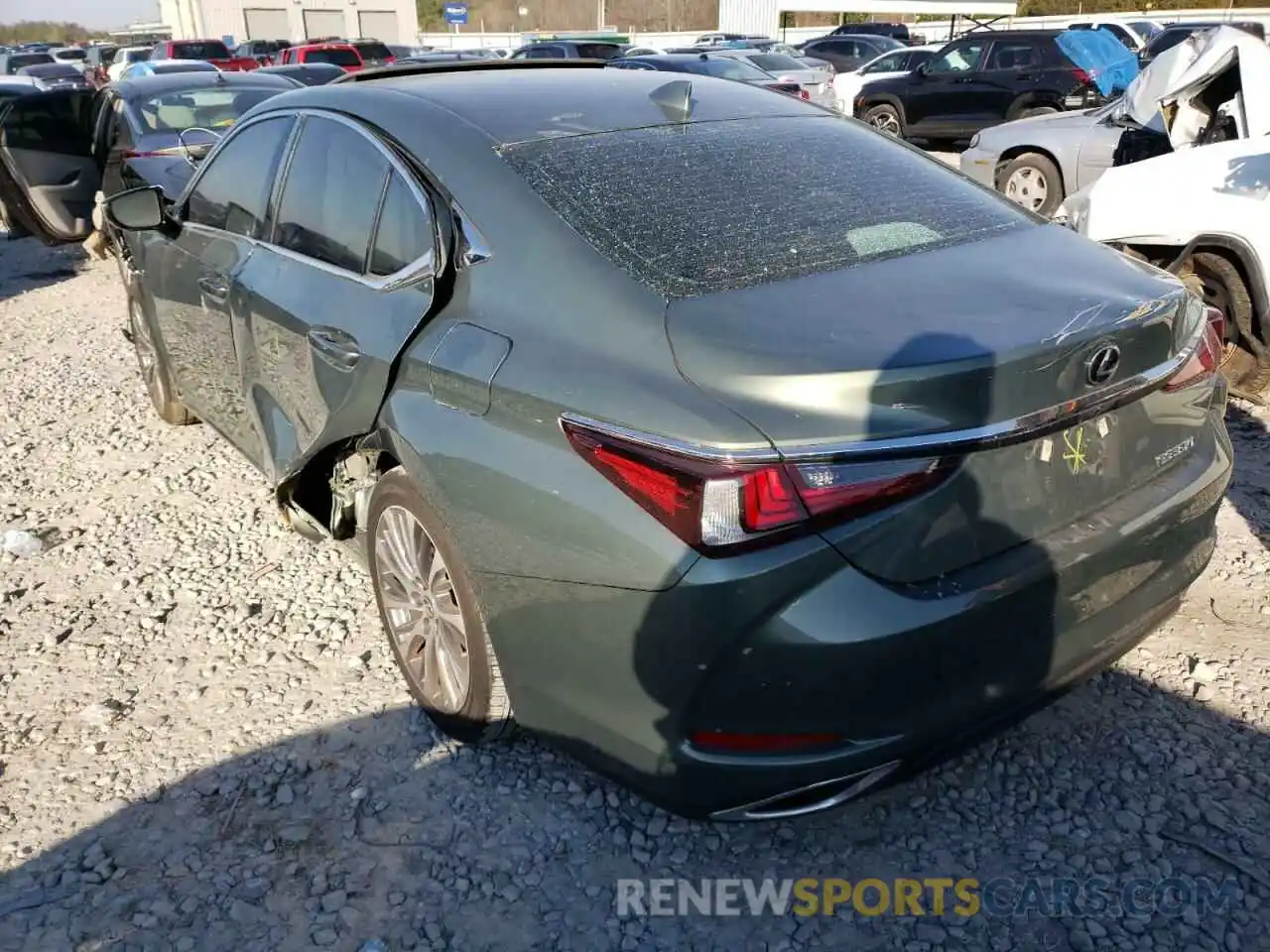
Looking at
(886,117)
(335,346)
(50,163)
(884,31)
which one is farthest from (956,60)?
(884,31)

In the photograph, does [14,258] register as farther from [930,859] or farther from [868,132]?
[930,859]

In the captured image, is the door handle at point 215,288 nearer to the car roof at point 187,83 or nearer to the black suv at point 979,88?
the car roof at point 187,83

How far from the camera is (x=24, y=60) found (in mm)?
32312

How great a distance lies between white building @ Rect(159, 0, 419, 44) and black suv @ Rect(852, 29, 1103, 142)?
1772 inches

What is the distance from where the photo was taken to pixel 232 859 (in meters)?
2.53

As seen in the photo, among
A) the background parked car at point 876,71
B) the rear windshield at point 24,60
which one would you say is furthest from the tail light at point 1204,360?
the rear windshield at point 24,60

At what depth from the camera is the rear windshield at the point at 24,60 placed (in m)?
31.1

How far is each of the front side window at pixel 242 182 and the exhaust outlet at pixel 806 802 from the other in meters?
2.53

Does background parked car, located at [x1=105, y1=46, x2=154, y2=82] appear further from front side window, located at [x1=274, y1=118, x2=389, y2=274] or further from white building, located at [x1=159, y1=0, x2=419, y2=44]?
front side window, located at [x1=274, y1=118, x2=389, y2=274]

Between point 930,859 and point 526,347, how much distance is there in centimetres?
154

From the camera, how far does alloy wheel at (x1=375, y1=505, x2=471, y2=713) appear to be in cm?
268

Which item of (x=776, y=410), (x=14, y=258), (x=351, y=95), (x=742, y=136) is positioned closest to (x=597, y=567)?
(x=776, y=410)

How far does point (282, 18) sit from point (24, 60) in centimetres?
2419

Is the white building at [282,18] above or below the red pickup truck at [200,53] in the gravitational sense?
above
